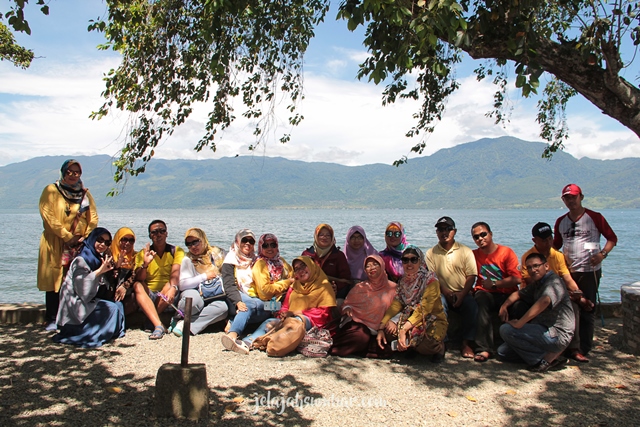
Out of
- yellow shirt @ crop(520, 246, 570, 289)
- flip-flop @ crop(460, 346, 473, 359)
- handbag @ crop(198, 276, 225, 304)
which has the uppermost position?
yellow shirt @ crop(520, 246, 570, 289)

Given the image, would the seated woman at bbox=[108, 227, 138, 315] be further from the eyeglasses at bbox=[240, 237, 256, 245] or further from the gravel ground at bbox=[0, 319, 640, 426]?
the eyeglasses at bbox=[240, 237, 256, 245]

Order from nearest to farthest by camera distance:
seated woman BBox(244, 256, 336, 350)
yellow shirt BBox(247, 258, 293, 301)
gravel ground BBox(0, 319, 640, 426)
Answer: gravel ground BBox(0, 319, 640, 426)
seated woman BBox(244, 256, 336, 350)
yellow shirt BBox(247, 258, 293, 301)

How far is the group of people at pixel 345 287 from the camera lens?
4.91m

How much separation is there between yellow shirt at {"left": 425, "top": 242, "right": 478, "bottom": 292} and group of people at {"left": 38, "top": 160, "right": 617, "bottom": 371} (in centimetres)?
1

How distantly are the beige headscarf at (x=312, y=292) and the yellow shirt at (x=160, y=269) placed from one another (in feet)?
5.13

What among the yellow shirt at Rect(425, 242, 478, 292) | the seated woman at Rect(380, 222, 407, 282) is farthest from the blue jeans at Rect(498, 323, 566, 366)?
the seated woman at Rect(380, 222, 407, 282)

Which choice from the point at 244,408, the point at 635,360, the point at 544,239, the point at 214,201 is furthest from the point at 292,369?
the point at 214,201

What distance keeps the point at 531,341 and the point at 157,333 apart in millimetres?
3884

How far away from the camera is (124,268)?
18.6ft

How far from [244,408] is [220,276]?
2.57 metres

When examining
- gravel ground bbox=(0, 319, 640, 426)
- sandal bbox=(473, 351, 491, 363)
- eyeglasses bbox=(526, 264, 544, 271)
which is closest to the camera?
gravel ground bbox=(0, 319, 640, 426)

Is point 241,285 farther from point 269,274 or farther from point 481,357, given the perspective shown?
point 481,357

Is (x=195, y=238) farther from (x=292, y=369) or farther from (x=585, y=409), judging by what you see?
(x=585, y=409)

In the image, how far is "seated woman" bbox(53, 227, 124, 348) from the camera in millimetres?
5105
